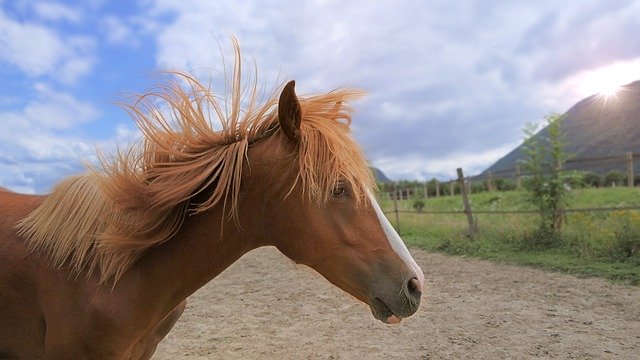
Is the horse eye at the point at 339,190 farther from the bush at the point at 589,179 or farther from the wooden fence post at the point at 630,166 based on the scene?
the bush at the point at 589,179

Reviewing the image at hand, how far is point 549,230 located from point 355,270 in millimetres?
8484

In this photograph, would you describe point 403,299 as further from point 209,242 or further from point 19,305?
point 19,305

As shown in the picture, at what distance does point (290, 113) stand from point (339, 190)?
38 centimetres

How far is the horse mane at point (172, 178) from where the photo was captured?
191cm

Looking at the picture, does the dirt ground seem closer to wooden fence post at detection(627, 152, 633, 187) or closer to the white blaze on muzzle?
the white blaze on muzzle

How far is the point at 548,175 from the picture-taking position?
9039mm

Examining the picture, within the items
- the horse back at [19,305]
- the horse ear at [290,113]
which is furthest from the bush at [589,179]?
the horse back at [19,305]

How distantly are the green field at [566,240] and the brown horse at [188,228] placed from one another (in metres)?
6.40

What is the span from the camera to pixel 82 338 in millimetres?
1890

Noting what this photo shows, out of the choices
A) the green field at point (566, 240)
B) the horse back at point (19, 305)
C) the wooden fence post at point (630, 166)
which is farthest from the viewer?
the wooden fence post at point (630, 166)

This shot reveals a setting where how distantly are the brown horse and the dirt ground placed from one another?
2.86 metres

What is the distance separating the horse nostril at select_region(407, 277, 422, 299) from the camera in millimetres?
1733

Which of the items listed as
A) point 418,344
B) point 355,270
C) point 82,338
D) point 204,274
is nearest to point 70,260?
Answer: point 82,338

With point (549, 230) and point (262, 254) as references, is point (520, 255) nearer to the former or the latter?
point (549, 230)
